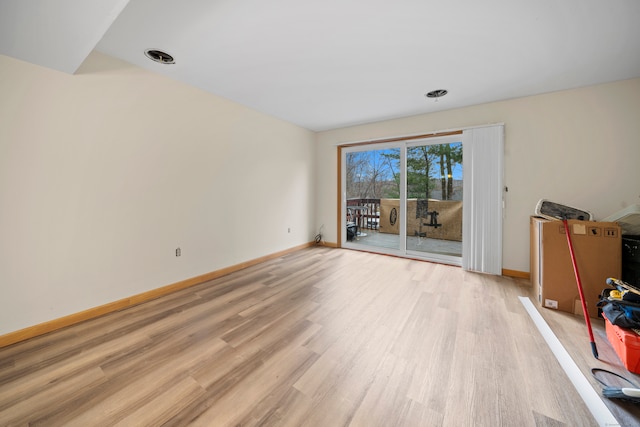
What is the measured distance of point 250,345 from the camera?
177cm

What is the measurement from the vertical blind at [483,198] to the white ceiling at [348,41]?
621mm

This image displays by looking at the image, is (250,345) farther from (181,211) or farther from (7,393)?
(181,211)

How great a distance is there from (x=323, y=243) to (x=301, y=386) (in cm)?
376

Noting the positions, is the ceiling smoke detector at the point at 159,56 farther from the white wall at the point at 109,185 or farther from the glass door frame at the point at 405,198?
the glass door frame at the point at 405,198

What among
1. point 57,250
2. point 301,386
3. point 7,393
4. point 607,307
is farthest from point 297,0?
point 607,307

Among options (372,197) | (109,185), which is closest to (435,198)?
(372,197)

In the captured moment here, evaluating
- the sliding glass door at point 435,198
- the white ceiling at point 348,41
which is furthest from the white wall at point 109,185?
the sliding glass door at point 435,198

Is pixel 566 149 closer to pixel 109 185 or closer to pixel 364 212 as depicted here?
pixel 364 212

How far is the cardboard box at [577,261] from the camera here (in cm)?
209

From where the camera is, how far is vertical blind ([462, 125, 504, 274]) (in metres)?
3.24

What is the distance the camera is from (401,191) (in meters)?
4.16

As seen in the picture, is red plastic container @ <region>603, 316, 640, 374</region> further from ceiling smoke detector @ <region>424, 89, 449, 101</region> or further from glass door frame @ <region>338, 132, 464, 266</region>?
ceiling smoke detector @ <region>424, 89, 449, 101</region>

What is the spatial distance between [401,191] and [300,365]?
3358 millimetres

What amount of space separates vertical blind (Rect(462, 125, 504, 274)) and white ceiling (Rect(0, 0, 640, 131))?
621 mm
